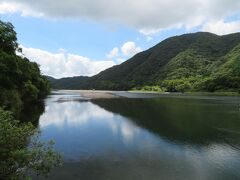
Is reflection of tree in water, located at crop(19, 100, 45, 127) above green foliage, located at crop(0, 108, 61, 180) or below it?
below

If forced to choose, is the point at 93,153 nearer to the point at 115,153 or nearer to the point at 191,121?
the point at 115,153

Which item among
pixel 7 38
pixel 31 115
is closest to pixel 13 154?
pixel 7 38

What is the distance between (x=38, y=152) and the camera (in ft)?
50.8

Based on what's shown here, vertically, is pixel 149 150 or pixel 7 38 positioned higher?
pixel 7 38

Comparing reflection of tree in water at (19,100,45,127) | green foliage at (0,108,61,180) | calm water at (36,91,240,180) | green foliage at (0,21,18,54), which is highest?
green foliage at (0,21,18,54)

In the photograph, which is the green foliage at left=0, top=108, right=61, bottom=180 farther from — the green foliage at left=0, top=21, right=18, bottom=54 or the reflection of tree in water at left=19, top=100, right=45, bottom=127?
the green foliage at left=0, top=21, right=18, bottom=54

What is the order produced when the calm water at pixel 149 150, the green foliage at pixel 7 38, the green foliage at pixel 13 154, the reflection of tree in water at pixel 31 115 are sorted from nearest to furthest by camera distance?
the green foliage at pixel 13 154
the calm water at pixel 149 150
the green foliage at pixel 7 38
the reflection of tree in water at pixel 31 115

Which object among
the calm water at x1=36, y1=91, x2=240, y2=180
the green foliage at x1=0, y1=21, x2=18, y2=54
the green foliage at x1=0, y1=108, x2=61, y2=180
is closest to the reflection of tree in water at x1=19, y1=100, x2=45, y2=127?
the calm water at x1=36, y1=91, x2=240, y2=180

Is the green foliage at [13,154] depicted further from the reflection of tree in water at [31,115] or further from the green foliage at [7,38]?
the green foliage at [7,38]

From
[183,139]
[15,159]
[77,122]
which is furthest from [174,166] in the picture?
[77,122]

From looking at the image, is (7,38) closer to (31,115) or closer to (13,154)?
(31,115)

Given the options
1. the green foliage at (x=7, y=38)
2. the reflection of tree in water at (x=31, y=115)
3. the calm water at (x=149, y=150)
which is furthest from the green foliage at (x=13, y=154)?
the green foliage at (x=7, y=38)

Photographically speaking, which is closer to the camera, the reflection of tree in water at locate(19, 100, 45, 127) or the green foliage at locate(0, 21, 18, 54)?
the green foliage at locate(0, 21, 18, 54)

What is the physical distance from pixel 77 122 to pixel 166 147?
89.6ft
